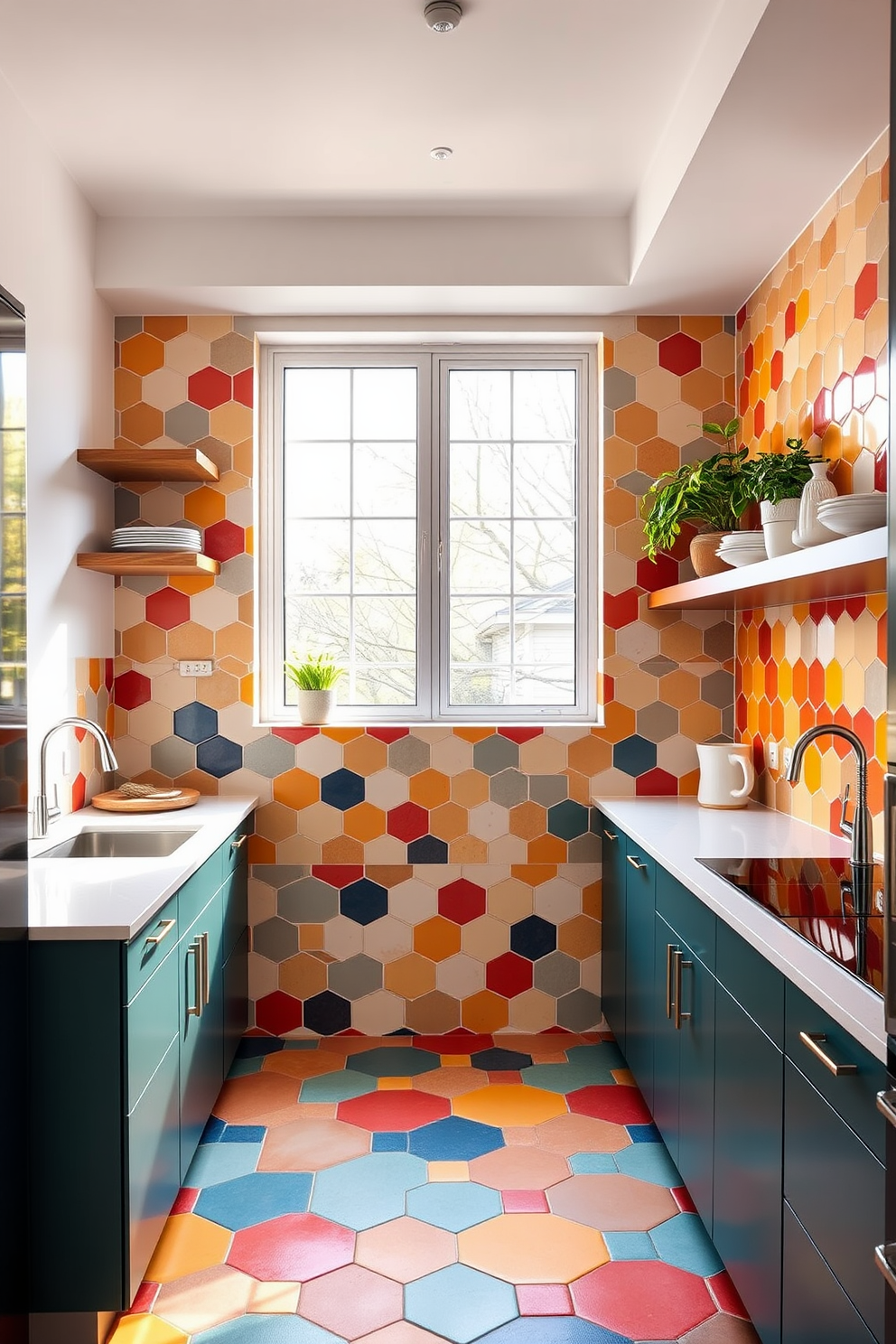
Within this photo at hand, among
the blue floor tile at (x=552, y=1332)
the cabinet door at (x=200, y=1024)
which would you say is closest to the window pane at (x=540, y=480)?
the cabinet door at (x=200, y=1024)

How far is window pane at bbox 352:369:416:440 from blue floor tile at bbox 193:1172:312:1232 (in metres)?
2.48

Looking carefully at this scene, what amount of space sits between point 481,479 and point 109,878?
2084mm

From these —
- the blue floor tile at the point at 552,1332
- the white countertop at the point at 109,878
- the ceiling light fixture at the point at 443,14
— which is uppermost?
the ceiling light fixture at the point at 443,14

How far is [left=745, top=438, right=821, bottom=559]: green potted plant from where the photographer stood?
2.48 metres

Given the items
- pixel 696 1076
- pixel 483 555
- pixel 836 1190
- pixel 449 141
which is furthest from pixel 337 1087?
pixel 449 141

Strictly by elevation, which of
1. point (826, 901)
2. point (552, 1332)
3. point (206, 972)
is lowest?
point (552, 1332)

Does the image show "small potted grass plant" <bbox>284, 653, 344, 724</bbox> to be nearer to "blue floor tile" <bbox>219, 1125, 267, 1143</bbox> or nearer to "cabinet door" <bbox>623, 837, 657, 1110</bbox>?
"cabinet door" <bbox>623, 837, 657, 1110</bbox>

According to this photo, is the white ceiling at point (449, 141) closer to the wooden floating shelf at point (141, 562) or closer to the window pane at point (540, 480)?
the window pane at point (540, 480)

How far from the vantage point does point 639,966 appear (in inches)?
111

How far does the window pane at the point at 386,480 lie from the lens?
3.67 metres

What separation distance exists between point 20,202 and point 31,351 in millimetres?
376

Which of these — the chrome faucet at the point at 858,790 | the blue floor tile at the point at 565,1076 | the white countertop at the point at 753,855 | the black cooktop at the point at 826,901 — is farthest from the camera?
the blue floor tile at the point at 565,1076

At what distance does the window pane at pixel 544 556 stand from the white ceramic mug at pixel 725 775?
888mm

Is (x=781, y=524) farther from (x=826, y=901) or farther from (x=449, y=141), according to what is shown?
(x=449, y=141)
